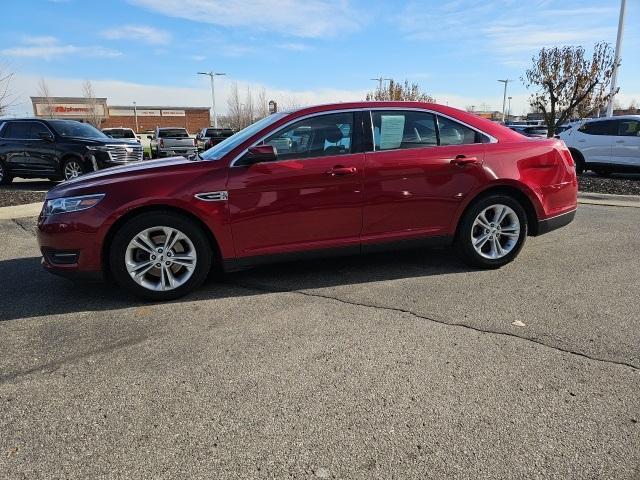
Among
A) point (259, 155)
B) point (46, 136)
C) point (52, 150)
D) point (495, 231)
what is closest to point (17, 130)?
point (46, 136)

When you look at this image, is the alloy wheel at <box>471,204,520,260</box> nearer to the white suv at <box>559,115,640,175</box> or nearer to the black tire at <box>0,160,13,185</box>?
the white suv at <box>559,115,640,175</box>

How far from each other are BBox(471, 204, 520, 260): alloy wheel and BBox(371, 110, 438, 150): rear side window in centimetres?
92

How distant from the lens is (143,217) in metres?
4.21

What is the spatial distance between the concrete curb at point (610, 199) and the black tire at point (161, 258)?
7.70 metres

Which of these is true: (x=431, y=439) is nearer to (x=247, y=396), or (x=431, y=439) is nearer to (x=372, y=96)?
(x=247, y=396)

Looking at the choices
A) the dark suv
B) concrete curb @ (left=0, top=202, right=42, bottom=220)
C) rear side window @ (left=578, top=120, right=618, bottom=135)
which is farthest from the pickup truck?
rear side window @ (left=578, top=120, right=618, bottom=135)

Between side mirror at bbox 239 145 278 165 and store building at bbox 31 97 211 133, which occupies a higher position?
store building at bbox 31 97 211 133

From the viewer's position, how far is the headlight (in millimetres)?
4164

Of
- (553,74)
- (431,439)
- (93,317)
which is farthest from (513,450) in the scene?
(553,74)

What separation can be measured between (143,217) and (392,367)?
95.0 inches

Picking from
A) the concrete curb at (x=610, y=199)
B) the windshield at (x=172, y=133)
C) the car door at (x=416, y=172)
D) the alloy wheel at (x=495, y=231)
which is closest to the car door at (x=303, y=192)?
the car door at (x=416, y=172)

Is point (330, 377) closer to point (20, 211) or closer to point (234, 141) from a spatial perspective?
point (234, 141)

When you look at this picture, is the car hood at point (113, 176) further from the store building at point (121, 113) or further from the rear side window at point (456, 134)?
the store building at point (121, 113)

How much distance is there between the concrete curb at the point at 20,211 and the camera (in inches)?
330
